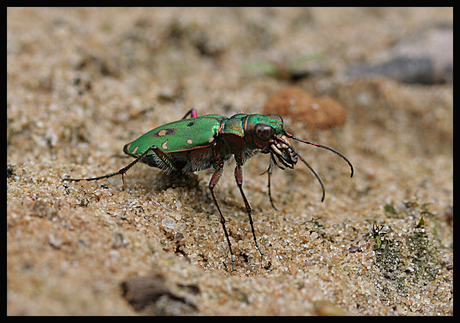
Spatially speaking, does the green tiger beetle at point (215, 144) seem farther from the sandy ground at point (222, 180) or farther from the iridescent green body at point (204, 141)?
the sandy ground at point (222, 180)

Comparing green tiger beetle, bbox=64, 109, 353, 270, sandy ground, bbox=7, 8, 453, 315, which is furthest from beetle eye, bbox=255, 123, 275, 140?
sandy ground, bbox=7, 8, 453, 315

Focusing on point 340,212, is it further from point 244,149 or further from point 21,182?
point 21,182

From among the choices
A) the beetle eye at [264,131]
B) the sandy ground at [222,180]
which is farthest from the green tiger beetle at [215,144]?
the sandy ground at [222,180]

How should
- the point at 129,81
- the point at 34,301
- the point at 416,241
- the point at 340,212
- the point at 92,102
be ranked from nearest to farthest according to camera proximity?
the point at 34,301, the point at 416,241, the point at 340,212, the point at 92,102, the point at 129,81

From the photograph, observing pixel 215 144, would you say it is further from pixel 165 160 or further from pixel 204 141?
pixel 165 160

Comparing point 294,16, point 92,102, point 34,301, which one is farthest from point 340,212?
point 294,16

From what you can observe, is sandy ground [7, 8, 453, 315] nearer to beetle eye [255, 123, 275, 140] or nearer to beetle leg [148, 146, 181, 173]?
beetle leg [148, 146, 181, 173]
